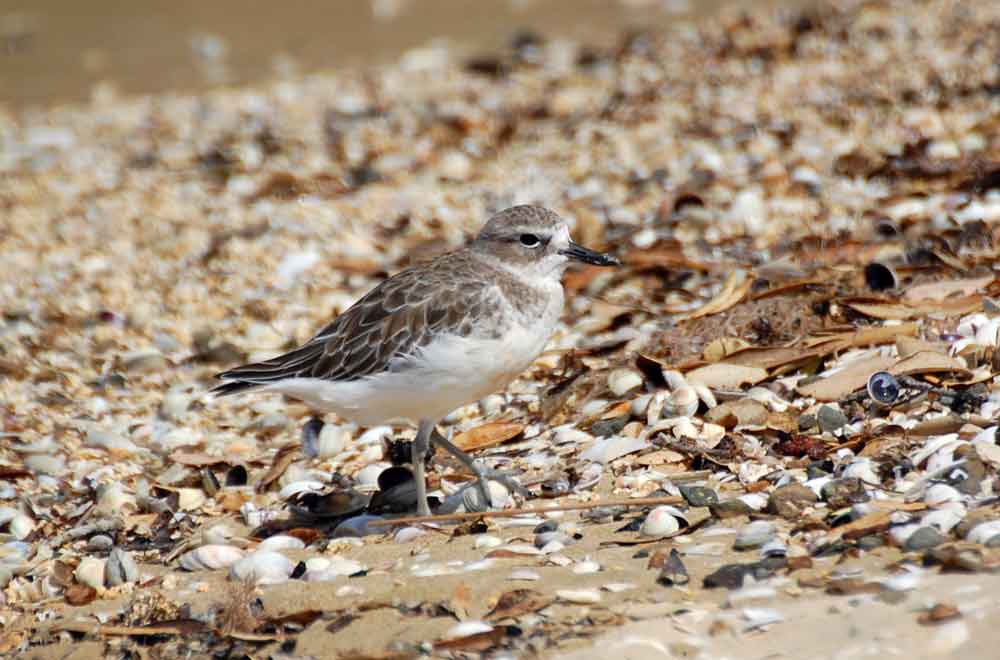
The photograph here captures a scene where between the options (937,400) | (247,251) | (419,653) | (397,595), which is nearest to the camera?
(419,653)

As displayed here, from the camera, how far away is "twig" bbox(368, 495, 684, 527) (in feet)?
15.4

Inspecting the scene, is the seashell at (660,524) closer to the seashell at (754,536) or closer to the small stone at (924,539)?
the seashell at (754,536)

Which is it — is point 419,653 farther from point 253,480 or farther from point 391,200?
point 391,200

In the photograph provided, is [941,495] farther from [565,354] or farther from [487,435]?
[565,354]

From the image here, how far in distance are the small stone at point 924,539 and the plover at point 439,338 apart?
163 cm

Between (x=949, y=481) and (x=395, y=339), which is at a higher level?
(x=395, y=339)

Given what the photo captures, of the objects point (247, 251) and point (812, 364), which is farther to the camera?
point (247, 251)

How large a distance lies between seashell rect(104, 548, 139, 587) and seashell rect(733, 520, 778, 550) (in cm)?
219

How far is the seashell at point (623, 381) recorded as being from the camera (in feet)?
18.9

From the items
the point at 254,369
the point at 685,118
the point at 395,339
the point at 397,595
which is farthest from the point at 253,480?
the point at 685,118

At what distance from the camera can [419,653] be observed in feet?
13.1

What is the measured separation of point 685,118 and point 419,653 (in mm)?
6495

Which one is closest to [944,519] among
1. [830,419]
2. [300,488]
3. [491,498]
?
[830,419]

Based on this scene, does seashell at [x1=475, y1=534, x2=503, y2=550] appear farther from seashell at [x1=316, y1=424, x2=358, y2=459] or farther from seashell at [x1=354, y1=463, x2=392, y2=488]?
seashell at [x1=316, y1=424, x2=358, y2=459]
